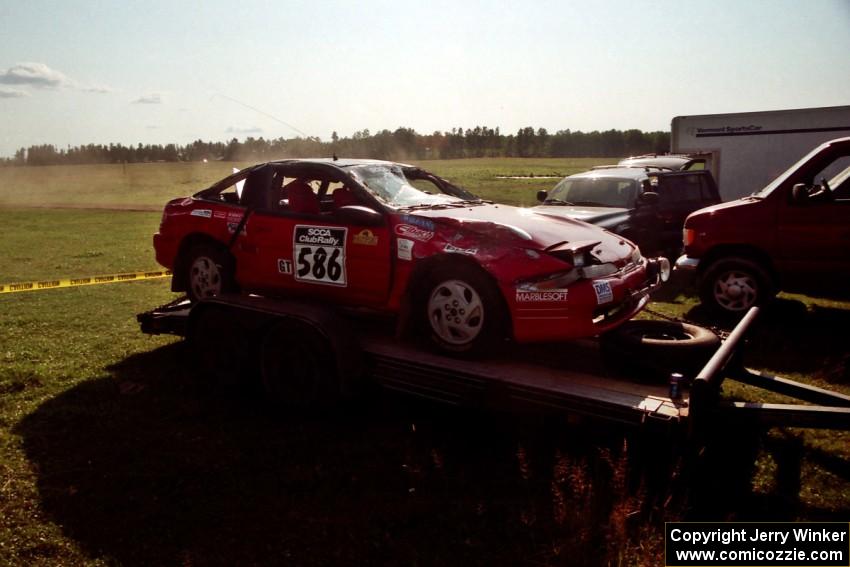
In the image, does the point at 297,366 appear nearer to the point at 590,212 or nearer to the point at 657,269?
the point at 657,269

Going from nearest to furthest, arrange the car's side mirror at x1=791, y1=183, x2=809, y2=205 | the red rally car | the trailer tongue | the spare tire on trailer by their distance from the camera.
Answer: the trailer tongue → the spare tire on trailer → the red rally car → the car's side mirror at x1=791, y1=183, x2=809, y2=205

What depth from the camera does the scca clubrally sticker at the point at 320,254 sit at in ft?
17.0

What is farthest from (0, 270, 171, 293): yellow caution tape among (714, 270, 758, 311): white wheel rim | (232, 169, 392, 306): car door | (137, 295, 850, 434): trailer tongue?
(714, 270, 758, 311): white wheel rim

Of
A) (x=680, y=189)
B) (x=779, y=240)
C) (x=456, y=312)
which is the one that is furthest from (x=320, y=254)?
(x=680, y=189)

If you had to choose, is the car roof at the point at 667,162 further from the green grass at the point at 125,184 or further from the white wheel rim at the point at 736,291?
the green grass at the point at 125,184

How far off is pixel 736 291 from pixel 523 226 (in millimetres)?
4347

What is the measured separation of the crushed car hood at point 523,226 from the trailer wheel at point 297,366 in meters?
1.20

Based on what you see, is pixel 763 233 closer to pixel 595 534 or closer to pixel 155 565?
pixel 595 534

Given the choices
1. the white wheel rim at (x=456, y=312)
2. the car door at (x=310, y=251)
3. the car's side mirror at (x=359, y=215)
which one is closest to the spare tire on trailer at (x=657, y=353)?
the white wheel rim at (x=456, y=312)

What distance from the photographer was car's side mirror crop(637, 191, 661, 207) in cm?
1016

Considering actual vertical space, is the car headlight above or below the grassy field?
above

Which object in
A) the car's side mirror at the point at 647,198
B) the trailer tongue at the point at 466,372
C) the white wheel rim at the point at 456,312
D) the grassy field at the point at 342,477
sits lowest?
the grassy field at the point at 342,477

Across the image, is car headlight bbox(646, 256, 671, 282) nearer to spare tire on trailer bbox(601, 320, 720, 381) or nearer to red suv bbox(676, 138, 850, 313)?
spare tire on trailer bbox(601, 320, 720, 381)

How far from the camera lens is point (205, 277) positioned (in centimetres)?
615
